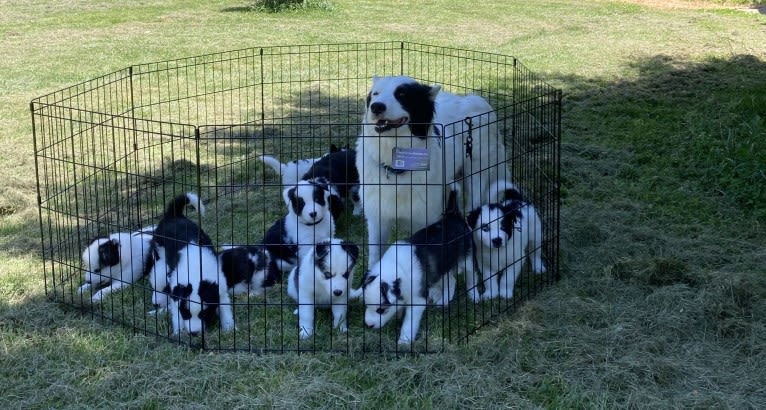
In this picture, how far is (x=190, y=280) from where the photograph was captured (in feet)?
17.2

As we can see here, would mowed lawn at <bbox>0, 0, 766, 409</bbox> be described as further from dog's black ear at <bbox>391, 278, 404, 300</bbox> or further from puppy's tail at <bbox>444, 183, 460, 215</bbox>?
puppy's tail at <bbox>444, 183, 460, 215</bbox>

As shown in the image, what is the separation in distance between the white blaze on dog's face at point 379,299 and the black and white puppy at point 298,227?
106 cm

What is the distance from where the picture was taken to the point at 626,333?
5074 mm

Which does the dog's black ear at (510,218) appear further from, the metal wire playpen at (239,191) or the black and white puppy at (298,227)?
the black and white puppy at (298,227)

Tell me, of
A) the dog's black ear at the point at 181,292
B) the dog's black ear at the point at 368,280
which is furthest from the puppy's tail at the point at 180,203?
the dog's black ear at the point at 368,280

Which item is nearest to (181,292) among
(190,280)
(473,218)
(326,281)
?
(190,280)

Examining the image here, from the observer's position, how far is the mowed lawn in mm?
4445

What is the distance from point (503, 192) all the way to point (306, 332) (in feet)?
6.53

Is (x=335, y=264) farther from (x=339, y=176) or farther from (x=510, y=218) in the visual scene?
(x=339, y=176)

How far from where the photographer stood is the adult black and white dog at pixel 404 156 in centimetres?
556

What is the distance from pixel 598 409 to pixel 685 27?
49.4ft

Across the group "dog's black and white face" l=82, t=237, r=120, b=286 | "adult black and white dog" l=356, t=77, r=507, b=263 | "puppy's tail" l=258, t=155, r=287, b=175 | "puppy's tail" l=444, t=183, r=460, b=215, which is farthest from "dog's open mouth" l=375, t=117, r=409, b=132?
"puppy's tail" l=258, t=155, r=287, b=175

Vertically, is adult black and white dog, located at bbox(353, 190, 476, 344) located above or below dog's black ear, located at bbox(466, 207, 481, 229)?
below

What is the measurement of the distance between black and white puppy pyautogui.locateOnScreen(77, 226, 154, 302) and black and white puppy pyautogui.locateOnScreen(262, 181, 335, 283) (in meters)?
0.90
